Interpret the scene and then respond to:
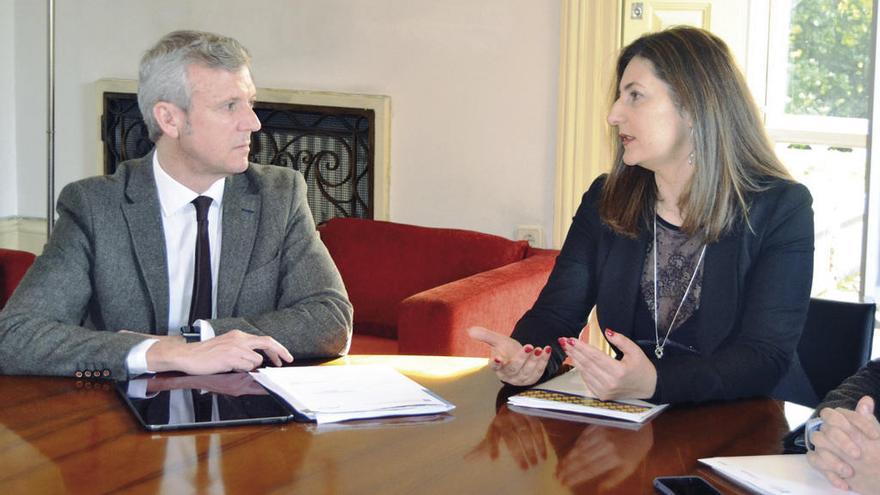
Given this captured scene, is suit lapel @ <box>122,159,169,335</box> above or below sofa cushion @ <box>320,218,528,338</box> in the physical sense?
above

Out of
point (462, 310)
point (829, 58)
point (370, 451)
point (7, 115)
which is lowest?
point (462, 310)

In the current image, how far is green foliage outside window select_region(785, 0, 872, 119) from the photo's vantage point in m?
5.67

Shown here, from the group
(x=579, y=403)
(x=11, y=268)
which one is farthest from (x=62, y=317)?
(x=11, y=268)

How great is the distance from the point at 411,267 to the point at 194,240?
5.02 ft

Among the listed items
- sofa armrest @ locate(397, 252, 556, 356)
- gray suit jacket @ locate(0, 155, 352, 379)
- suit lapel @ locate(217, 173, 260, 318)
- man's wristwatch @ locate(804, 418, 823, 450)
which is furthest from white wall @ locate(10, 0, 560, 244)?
man's wristwatch @ locate(804, 418, 823, 450)

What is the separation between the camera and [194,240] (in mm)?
Answer: 2549

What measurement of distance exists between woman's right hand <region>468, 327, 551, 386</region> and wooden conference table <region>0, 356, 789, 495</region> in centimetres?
10

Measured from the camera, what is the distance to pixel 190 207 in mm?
2564

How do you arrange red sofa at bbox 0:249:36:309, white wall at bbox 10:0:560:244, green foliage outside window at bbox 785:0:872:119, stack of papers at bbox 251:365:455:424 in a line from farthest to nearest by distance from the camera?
green foliage outside window at bbox 785:0:872:119 → white wall at bbox 10:0:560:244 → red sofa at bbox 0:249:36:309 → stack of papers at bbox 251:365:455:424

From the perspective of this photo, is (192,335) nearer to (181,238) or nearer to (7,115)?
(181,238)

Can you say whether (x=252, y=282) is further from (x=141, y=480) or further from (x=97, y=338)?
(x=141, y=480)

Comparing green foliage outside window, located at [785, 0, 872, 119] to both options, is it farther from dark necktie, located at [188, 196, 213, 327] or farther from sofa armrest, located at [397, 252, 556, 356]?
dark necktie, located at [188, 196, 213, 327]

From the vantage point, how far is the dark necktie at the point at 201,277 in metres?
2.51

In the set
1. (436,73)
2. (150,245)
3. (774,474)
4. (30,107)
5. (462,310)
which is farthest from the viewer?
(30,107)
